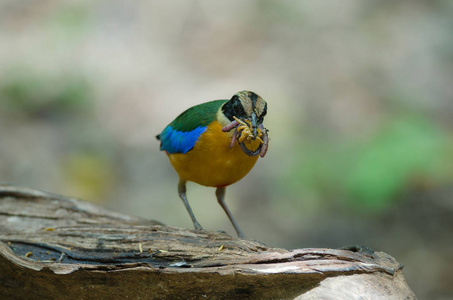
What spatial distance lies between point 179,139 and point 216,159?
62 cm

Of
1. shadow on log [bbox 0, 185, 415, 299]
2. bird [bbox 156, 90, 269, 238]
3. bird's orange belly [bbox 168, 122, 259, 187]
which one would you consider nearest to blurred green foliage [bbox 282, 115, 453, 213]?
bird [bbox 156, 90, 269, 238]

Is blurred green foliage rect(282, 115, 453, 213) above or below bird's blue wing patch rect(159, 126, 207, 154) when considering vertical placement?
above

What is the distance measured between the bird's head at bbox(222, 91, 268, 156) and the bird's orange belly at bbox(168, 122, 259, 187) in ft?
0.49

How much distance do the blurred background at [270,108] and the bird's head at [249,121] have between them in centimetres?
392

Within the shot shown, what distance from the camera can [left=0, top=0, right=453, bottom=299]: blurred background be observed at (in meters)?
8.62

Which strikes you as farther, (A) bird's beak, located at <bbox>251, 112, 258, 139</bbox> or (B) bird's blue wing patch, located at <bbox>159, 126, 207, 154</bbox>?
(B) bird's blue wing patch, located at <bbox>159, 126, 207, 154</bbox>

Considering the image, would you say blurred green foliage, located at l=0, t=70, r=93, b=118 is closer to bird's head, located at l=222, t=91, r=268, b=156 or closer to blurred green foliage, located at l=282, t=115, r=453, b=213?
blurred green foliage, located at l=282, t=115, r=453, b=213

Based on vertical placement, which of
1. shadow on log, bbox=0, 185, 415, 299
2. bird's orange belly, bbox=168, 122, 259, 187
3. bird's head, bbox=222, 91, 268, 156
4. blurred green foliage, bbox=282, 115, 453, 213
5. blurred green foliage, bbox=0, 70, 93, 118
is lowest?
shadow on log, bbox=0, 185, 415, 299

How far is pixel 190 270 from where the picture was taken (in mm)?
3773

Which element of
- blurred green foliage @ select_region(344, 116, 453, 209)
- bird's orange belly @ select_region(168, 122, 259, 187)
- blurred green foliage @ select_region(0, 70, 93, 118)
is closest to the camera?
bird's orange belly @ select_region(168, 122, 259, 187)

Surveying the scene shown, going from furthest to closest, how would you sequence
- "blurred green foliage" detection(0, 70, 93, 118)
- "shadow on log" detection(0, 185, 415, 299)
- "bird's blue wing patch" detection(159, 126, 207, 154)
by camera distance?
"blurred green foliage" detection(0, 70, 93, 118)
"bird's blue wing patch" detection(159, 126, 207, 154)
"shadow on log" detection(0, 185, 415, 299)

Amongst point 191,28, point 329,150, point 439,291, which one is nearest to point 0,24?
point 191,28

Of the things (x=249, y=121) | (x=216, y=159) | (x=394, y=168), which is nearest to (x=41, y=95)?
(x=394, y=168)

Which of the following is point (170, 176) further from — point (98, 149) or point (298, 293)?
point (298, 293)
